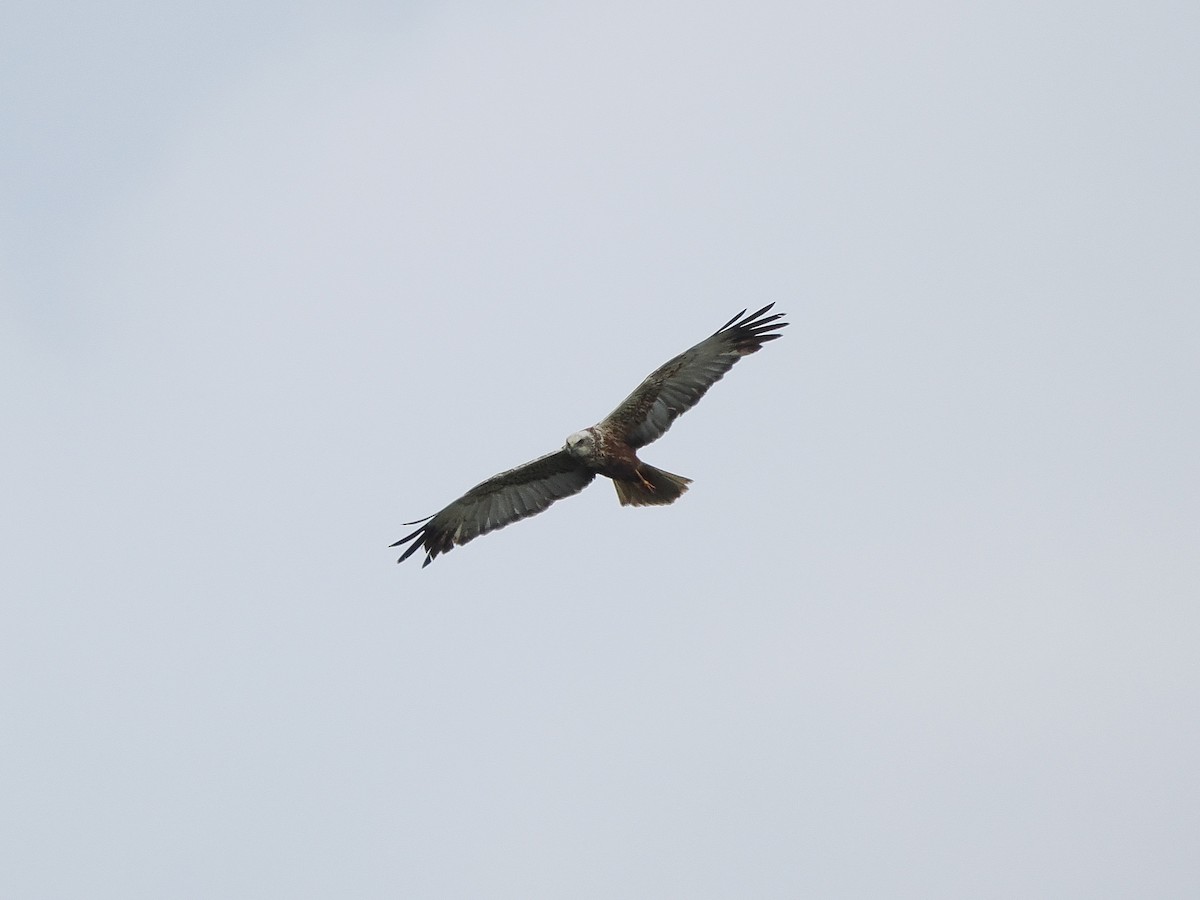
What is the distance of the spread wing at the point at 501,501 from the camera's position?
17.8m

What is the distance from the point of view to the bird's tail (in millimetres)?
16922

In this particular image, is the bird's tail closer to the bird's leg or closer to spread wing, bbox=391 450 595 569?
the bird's leg

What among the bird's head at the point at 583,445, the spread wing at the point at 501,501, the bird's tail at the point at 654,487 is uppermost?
the spread wing at the point at 501,501

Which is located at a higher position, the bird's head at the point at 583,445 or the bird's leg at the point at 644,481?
the bird's head at the point at 583,445

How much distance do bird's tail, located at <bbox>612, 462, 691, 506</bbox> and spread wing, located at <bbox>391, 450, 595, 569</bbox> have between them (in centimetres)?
85

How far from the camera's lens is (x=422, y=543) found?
18328 mm

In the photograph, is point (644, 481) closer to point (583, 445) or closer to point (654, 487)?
point (654, 487)

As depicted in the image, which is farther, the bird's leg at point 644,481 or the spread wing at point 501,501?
the spread wing at point 501,501

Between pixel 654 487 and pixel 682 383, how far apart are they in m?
1.08

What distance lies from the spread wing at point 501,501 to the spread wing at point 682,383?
2.80 feet

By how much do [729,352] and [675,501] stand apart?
5.26 ft

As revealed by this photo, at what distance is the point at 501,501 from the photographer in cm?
1808

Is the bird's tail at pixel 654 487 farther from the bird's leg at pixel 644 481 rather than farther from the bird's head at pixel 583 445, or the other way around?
the bird's head at pixel 583 445

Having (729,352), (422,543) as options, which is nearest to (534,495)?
(422,543)
